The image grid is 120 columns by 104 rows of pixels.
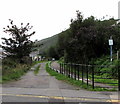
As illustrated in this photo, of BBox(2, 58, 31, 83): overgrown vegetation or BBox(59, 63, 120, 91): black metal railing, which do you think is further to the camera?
BBox(2, 58, 31, 83): overgrown vegetation

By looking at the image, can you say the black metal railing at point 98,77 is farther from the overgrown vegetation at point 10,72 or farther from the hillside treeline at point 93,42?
the hillside treeline at point 93,42

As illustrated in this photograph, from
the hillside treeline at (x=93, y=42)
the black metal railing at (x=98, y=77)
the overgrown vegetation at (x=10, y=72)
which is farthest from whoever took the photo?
the hillside treeline at (x=93, y=42)

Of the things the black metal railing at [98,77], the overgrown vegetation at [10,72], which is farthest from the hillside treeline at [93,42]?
the black metal railing at [98,77]

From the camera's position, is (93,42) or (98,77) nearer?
(98,77)

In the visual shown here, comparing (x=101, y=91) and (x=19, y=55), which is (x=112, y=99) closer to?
(x=101, y=91)

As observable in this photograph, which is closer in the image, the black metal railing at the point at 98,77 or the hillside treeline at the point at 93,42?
the black metal railing at the point at 98,77

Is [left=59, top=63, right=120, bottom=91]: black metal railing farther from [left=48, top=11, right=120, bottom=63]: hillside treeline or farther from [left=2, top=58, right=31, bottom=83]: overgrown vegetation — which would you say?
[left=48, top=11, right=120, bottom=63]: hillside treeline

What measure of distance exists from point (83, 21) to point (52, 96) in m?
17.3

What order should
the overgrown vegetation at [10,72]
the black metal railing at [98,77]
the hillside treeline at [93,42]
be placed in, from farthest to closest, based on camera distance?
the hillside treeline at [93,42] → the overgrown vegetation at [10,72] → the black metal railing at [98,77]

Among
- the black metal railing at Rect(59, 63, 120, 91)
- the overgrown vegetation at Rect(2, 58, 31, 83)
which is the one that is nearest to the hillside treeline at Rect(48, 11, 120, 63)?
the overgrown vegetation at Rect(2, 58, 31, 83)

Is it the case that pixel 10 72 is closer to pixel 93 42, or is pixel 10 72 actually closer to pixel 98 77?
pixel 98 77

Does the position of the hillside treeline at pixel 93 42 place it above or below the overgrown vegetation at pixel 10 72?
above

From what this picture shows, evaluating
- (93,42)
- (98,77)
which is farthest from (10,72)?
(93,42)

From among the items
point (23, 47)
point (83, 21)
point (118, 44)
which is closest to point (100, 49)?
point (118, 44)
